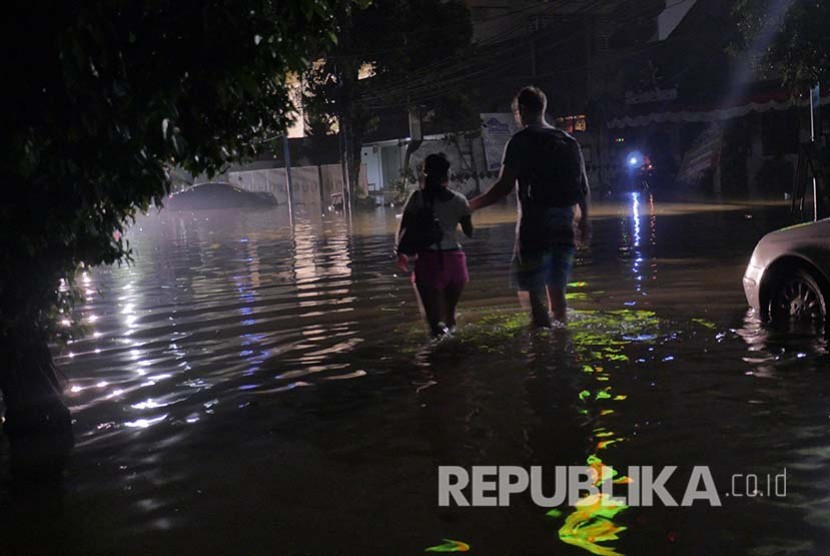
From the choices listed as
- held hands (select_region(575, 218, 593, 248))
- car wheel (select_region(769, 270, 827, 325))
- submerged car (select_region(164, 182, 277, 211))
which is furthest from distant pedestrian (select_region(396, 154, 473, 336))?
submerged car (select_region(164, 182, 277, 211))

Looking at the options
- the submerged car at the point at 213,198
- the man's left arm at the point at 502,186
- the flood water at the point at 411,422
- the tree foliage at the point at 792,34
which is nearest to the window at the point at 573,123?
the submerged car at the point at 213,198

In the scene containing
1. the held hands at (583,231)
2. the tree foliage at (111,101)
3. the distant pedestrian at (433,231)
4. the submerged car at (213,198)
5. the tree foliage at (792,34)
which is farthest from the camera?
the submerged car at (213,198)

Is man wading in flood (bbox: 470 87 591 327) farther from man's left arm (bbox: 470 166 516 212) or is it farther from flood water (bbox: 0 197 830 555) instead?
flood water (bbox: 0 197 830 555)

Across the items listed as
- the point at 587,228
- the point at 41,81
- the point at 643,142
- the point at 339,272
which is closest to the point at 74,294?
the point at 41,81

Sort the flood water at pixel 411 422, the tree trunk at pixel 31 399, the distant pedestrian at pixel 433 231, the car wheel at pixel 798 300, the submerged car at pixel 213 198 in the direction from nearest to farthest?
the flood water at pixel 411 422 → the tree trunk at pixel 31 399 → the car wheel at pixel 798 300 → the distant pedestrian at pixel 433 231 → the submerged car at pixel 213 198

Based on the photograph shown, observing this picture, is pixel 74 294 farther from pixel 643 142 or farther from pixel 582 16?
pixel 582 16

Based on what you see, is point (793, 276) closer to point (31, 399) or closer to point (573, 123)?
point (31, 399)

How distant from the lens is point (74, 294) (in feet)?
21.0

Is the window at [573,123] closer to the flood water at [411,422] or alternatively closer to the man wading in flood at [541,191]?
the flood water at [411,422]

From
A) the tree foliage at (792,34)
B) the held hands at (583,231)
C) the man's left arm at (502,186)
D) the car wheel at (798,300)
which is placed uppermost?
the tree foliage at (792,34)

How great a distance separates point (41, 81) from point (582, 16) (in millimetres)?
45570

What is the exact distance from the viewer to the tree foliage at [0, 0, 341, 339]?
460 cm

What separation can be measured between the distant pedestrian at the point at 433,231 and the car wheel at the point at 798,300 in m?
2.58

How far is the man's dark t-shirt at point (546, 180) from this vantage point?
7.71m
